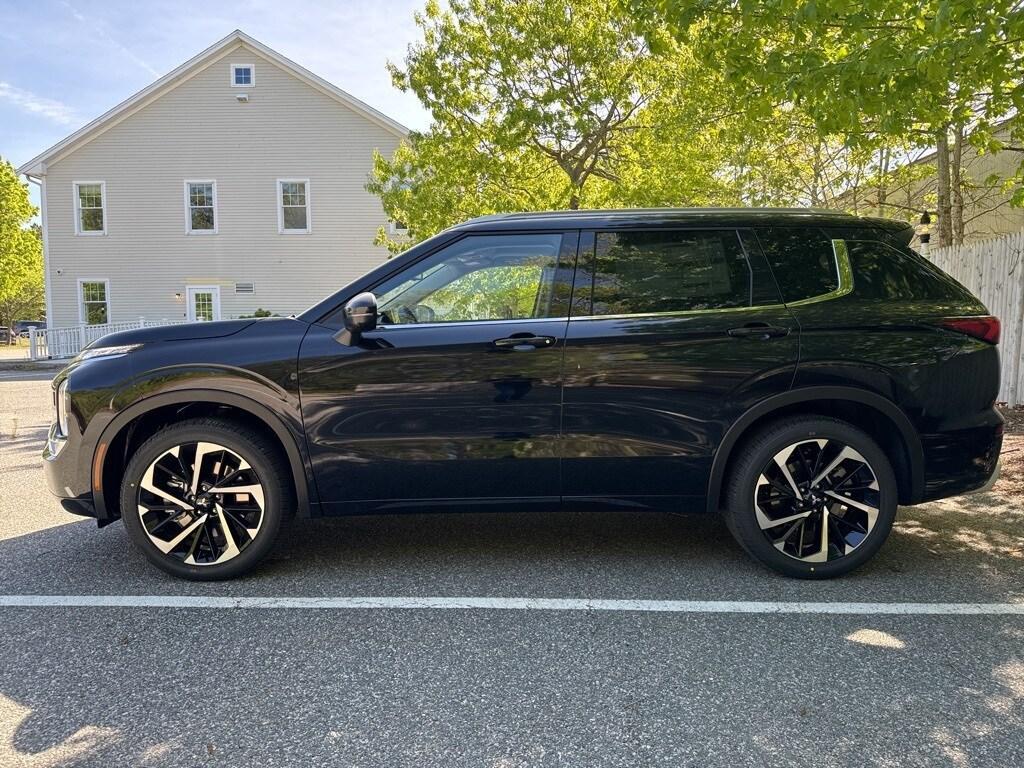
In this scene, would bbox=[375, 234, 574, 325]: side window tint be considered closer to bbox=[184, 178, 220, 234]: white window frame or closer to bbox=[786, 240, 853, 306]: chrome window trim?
bbox=[786, 240, 853, 306]: chrome window trim

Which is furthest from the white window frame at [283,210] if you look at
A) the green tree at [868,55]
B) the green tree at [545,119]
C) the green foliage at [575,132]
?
the green tree at [868,55]

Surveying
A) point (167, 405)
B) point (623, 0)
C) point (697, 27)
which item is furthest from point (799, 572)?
point (697, 27)

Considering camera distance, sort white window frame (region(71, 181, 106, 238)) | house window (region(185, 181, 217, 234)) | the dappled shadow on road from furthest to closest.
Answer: white window frame (region(71, 181, 106, 238)) → house window (region(185, 181, 217, 234)) → the dappled shadow on road

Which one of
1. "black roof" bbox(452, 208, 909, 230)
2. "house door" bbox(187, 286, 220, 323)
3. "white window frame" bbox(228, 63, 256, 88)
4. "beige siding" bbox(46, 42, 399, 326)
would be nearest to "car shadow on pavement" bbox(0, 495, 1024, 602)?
"black roof" bbox(452, 208, 909, 230)

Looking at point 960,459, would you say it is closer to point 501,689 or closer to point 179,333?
point 501,689

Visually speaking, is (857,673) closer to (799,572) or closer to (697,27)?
(799,572)

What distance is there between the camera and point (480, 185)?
1473 centimetres

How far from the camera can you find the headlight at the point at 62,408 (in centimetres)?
374

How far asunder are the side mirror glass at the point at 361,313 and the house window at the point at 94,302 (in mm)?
22112

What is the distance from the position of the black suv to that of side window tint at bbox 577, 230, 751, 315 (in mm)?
12

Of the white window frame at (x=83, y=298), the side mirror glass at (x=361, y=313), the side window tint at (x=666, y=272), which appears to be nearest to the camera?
the side mirror glass at (x=361, y=313)

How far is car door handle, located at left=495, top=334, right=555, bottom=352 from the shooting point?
12.0ft

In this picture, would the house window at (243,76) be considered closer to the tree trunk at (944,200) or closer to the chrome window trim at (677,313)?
the tree trunk at (944,200)

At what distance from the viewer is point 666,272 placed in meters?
3.80
